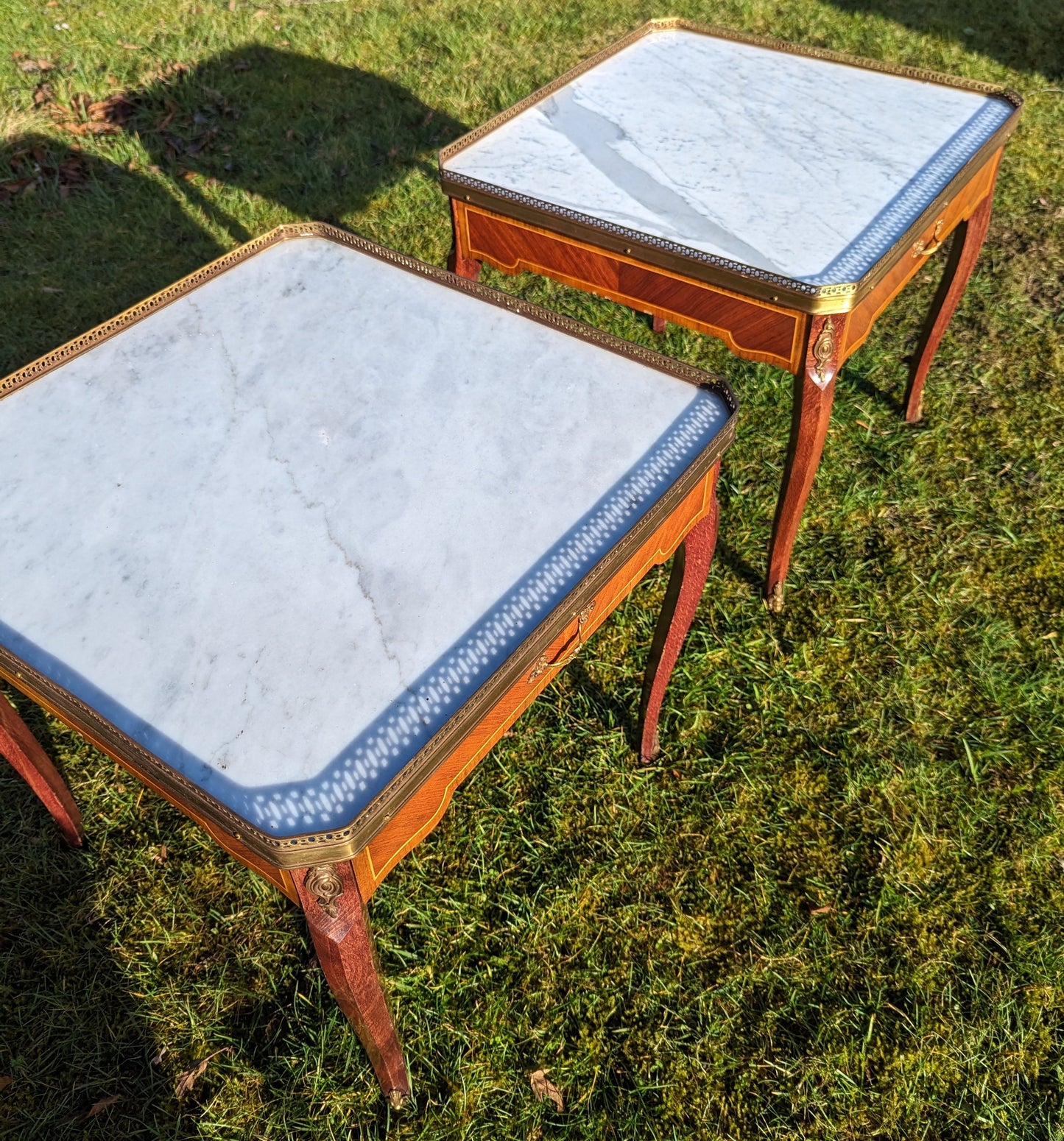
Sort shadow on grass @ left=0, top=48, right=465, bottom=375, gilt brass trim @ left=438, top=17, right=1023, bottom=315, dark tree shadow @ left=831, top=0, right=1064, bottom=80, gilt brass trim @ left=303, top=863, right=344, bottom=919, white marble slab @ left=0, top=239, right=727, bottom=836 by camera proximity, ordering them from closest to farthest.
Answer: gilt brass trim @ left=303, top=863, right=344, bottom=919
white marble slab @ left=0, top=239, right=727, bottom=836
gilt brass trim @ left=438, top=17, right=1023, bottom=315
shadow on grass @ left=0, top=48, right=465, bottom=375
dark tree shadow @ left=831, top=0, right=1064, bottom=80

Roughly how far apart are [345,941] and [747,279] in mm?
1785

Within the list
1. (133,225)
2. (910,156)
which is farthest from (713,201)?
(133,225)

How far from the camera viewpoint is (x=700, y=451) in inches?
76.7

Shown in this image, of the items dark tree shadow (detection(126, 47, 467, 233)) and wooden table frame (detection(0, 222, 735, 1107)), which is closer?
wooden table frame (detection(0, 222, 735, 1107))

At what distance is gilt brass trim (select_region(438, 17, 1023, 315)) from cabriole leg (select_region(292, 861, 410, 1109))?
5.57ft

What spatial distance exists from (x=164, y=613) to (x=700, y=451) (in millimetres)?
1106

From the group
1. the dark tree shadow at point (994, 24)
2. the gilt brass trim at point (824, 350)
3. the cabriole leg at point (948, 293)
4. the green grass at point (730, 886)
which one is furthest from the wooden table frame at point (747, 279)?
the dark tree shadow at point (994, 24)

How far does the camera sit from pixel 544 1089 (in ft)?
6.97

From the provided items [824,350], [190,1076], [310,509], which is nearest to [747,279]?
[824,350]

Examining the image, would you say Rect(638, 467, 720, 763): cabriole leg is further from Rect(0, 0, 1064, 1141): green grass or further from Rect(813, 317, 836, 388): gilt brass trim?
Rect(813, 317, 836, 388): gilt brass trim

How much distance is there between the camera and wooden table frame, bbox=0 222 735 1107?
4.67 ft

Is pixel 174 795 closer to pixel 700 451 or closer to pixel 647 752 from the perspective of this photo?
pixel 700 451

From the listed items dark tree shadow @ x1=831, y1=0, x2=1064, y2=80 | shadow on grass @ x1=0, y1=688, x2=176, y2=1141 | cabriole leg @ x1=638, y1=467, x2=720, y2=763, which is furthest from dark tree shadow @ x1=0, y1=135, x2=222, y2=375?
dark tree shadow @ x1=831, y1=0, x2=1064, y2=80

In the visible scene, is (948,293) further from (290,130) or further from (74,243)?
(74,243)
